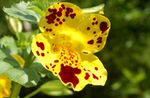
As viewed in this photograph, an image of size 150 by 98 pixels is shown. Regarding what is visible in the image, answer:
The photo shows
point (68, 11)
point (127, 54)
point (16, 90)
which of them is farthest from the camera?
point (127, 54)

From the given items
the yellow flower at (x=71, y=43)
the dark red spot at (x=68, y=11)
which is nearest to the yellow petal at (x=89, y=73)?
the yellow flower at (x=71, y=43)

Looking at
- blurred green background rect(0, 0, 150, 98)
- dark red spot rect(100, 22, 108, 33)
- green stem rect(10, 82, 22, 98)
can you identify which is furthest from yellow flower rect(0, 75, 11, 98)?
blurred green background rect(0, 0, 150, 98)

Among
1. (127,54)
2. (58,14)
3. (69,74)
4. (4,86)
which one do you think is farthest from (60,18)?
(127,54)

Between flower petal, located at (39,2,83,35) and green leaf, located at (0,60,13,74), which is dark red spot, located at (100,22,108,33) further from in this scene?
green leaf, located at (0,60,13,74)

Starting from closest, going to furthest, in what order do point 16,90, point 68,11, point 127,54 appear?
1. point 68,11
2. point 16,90
3. point 127,54

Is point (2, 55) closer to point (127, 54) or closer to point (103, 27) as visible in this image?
point (103, 27)

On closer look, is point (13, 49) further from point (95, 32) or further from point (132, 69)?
point (132, 69)

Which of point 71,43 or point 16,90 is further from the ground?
point 71,43

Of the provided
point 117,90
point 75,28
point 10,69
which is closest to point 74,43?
point 75,28
